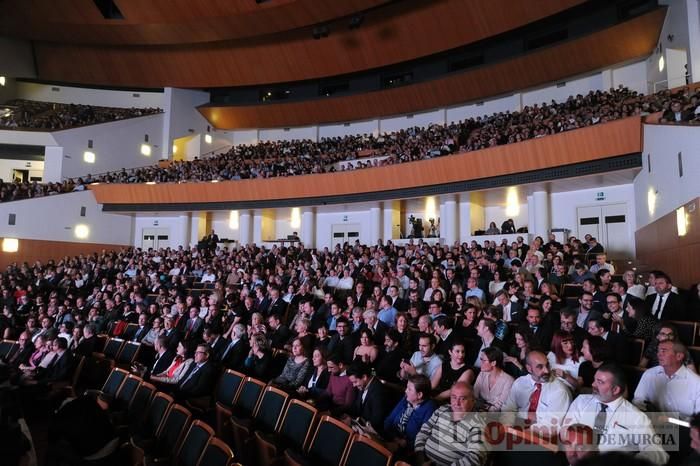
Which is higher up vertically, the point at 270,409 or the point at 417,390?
the point at 417,390

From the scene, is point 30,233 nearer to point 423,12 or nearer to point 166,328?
point 166,328

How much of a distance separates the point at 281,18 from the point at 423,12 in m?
4.33

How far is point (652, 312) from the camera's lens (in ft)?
13.1

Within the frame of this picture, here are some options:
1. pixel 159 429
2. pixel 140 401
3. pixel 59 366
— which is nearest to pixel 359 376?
pixel 159 429

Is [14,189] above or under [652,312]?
above

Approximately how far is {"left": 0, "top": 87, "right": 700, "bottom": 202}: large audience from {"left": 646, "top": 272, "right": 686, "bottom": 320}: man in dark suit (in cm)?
506

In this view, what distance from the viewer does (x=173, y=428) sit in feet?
8.66

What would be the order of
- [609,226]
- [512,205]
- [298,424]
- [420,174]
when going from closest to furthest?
[298,424] < [609,226] < [420,174] < [512,205]

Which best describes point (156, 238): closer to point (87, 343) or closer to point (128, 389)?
point (87, 343)

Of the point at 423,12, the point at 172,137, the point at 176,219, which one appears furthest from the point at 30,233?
the point at 423,12

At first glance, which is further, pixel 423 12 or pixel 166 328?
pixel 423 12

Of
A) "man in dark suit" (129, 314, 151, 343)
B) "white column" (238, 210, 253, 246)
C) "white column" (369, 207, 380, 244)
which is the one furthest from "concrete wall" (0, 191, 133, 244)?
"man in dark suit" (129, 314, 151, 343)

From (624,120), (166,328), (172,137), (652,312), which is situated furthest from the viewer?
(172,137)

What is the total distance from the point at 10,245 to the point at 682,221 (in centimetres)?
1621
